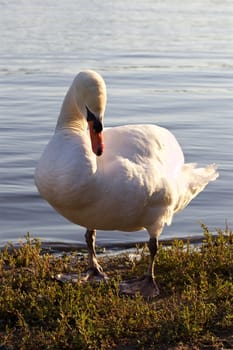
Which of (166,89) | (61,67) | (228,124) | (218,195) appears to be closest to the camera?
(218,195)

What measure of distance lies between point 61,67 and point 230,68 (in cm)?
370

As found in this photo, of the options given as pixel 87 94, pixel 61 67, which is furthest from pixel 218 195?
pixel 61 67

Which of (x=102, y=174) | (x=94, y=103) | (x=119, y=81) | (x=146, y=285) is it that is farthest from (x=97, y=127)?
(x=119, y=81)

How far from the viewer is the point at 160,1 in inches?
1242

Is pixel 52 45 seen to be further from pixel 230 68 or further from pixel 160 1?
pixel 160 1

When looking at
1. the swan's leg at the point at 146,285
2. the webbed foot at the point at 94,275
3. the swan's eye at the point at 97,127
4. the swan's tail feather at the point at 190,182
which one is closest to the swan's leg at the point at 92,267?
the webbed foot at the point at 94,275

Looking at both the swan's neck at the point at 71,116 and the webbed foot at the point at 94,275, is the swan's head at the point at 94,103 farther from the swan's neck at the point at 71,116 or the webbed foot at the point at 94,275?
the webbed foot at the point at 94,275

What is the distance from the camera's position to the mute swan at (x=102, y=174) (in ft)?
20.7

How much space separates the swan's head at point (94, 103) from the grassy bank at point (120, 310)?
1.04m

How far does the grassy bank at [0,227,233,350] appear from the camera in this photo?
5.26 m

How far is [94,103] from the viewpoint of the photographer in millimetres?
6547

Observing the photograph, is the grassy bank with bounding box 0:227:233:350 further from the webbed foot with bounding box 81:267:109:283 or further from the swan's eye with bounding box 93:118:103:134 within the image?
the swan's eye with bounding box 93:118:103:134

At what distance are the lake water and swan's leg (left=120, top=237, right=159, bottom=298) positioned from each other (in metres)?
2.04

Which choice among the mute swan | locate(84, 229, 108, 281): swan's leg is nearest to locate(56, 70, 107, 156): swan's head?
the mute swan
